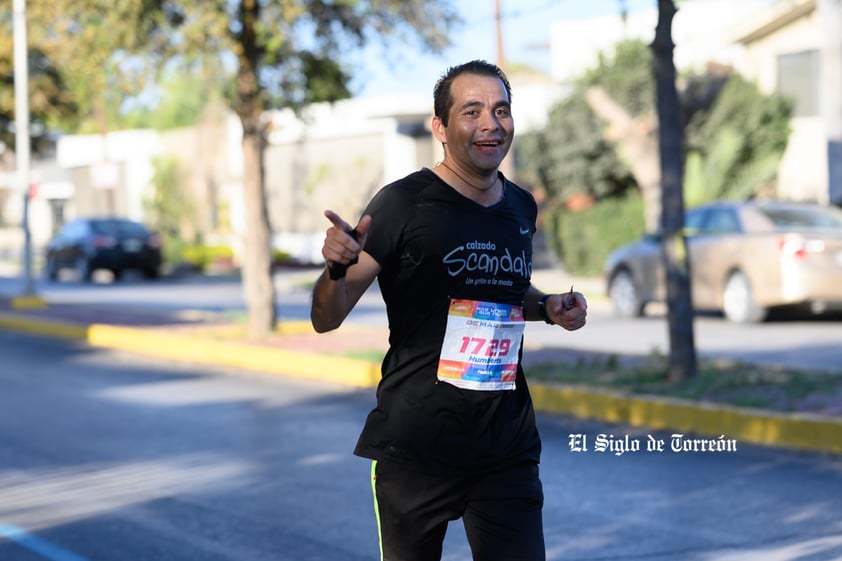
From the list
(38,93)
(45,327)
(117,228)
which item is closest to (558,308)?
(45,327)

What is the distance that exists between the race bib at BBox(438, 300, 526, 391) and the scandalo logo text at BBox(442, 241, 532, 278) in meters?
0.09

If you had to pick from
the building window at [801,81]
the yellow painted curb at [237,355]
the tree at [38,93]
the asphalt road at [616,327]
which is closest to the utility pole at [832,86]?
the asphalt road at [616,327]

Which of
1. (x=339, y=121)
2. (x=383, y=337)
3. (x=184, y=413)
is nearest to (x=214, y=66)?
(x=383, y=337)

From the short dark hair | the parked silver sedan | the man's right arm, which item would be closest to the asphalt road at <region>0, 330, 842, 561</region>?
the man's right arm

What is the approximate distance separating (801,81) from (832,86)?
7.38 m

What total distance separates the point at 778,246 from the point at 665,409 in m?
7.19

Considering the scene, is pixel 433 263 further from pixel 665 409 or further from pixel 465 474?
pixel 665 409

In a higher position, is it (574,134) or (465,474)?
(574,134)

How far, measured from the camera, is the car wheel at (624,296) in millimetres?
18250

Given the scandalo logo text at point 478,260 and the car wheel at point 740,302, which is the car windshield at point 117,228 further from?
the scandalo logo text at point 478,260

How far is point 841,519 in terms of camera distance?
6504mm

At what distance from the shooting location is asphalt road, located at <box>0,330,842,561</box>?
616cm

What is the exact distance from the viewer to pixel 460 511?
364 cm

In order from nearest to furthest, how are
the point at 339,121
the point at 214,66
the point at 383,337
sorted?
the point at 383,337, the point at 214,66, the point at 339,121
